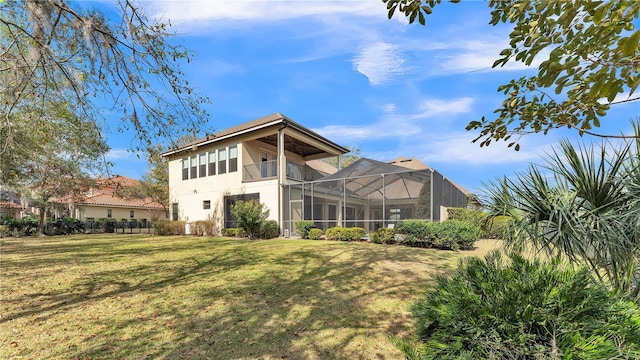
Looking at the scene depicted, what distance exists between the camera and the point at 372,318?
4.32 m

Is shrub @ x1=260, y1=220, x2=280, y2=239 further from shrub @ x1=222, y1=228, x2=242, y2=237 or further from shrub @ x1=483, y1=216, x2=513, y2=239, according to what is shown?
shrub @ x1=483, y1=216, x2=513, y2=239

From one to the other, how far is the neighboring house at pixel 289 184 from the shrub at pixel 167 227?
3.71 ft

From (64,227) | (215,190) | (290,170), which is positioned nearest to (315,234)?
(290,170)

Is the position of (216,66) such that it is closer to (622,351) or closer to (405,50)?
(405,50)

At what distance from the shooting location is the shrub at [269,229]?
1619cm

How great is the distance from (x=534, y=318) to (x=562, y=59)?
1.92m

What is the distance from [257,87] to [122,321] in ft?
17.8

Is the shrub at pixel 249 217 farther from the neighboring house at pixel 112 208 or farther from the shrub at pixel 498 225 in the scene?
the neighboring house at pixel 112 208

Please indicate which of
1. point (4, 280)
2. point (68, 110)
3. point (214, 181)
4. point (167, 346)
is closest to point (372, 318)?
point (167, 346)

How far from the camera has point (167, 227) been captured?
20406mm

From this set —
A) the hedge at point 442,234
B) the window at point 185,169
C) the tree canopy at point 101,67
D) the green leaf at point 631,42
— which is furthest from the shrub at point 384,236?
the window at point 185,169

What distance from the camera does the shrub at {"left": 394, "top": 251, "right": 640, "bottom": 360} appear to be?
1.76m

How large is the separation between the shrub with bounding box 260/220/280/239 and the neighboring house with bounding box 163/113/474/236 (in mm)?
473

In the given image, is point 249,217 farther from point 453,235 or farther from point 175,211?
point 175,211
